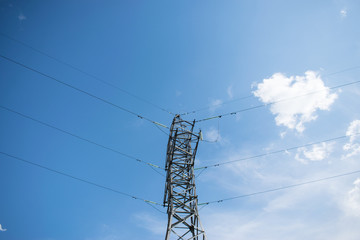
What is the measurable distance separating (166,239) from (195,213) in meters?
2.37

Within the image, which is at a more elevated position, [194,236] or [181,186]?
[181,186]

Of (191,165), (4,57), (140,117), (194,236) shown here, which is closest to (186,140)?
(191,165)

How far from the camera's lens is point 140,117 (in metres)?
15.7

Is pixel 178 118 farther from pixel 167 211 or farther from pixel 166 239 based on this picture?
pixel 166 239

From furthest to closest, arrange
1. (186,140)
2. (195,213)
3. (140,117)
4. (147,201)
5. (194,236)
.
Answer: (140,117)
(186,140)
(147,201)
(195,213)
(194,236)

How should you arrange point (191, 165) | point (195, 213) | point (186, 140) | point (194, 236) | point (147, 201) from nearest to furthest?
point (194, 236)
point (195, 213)
point (147, 201)
point (191, 165)
point (186, 140)

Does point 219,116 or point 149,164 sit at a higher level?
point 219,116

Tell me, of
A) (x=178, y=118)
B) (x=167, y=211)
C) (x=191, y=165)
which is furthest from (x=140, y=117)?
(x=167, y=211)

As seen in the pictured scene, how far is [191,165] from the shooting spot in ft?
44.2

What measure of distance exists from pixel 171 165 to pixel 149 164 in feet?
6.05

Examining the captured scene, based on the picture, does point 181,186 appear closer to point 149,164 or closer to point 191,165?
point 191,165

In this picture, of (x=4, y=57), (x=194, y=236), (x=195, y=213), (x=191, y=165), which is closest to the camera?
(x=4, y=57)

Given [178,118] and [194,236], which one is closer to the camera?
[194,236]

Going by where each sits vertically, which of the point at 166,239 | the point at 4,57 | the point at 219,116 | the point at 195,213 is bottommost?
the point at 166,239
